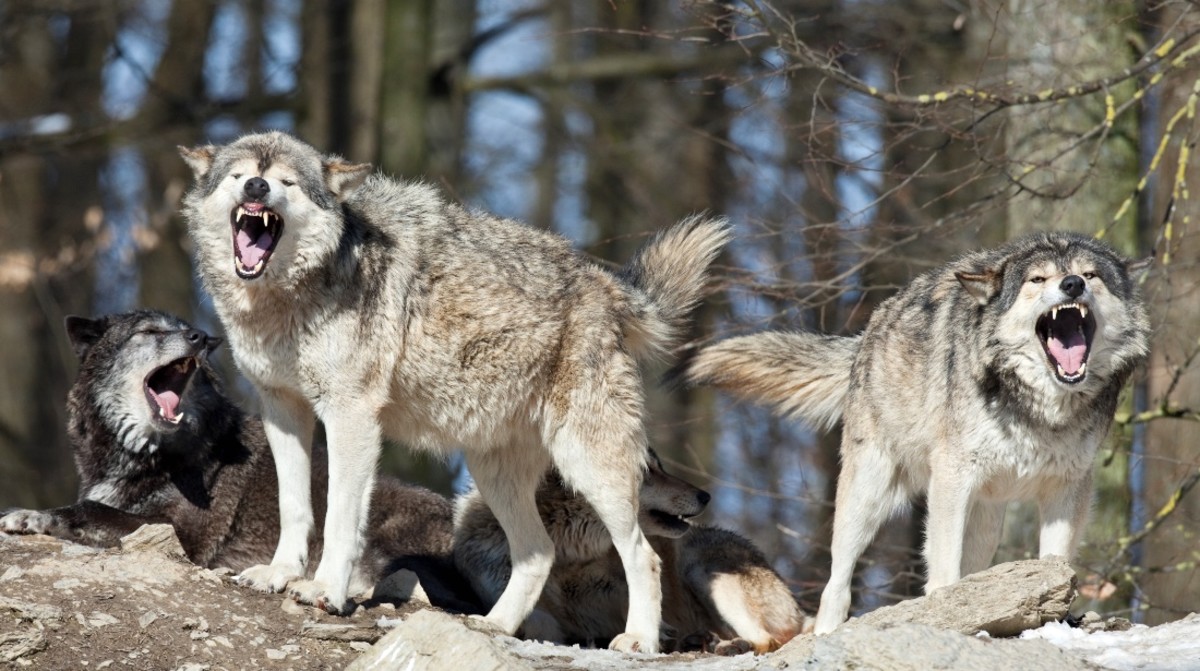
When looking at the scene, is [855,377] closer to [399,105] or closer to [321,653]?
[321,653]

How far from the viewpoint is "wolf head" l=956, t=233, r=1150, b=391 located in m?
6.84

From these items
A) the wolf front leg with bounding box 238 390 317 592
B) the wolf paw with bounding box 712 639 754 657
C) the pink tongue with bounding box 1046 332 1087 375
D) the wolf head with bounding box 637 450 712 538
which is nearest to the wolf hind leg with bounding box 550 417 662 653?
the wolf paw with bounding box 712 639 754 657

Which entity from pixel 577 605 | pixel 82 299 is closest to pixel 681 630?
pixel 577 605

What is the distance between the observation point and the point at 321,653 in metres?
6.46

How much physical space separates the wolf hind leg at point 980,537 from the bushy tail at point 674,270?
6.14ft

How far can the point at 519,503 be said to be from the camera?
791cm

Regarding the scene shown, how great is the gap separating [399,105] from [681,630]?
24.2ft

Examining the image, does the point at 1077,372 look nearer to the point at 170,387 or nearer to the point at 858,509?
the point at 858,509

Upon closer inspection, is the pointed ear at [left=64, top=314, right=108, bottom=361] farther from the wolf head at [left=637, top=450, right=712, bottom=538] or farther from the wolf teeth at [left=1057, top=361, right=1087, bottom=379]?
the wolf teeth at [left=1057, top=361, right=1087, bottom=379]

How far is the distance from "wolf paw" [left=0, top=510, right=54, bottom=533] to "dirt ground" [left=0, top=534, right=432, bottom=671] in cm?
27

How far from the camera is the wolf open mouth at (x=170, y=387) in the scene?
25.9 ft

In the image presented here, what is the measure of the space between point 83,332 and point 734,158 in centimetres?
1149

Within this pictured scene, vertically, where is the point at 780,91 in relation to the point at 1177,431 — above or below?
above

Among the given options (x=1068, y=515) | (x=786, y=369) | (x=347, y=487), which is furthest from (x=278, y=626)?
(x=1068, y=515)
